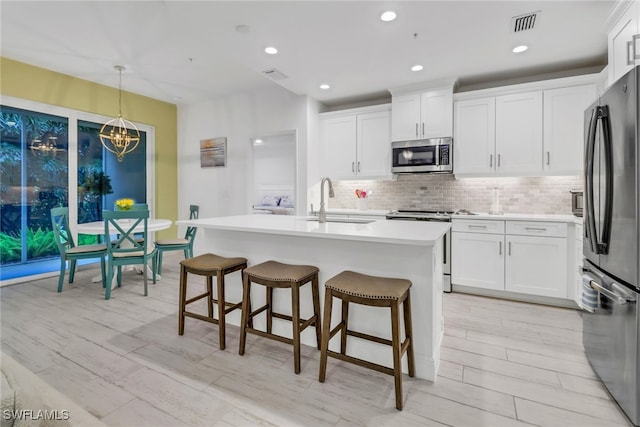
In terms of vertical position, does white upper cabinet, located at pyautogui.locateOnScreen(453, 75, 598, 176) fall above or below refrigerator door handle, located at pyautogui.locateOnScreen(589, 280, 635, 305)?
above

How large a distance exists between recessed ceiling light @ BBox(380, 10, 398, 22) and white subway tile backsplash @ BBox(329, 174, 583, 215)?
2359mm

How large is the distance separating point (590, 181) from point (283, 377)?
7.76ft

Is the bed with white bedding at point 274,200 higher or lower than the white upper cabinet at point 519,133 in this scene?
lower

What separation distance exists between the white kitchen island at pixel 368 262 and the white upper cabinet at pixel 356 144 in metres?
2.53

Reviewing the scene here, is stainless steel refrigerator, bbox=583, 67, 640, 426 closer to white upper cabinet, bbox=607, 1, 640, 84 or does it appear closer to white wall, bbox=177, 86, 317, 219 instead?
white upper cabinet, bbox=607, 1, 640, 84

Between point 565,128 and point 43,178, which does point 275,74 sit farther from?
point 43,178

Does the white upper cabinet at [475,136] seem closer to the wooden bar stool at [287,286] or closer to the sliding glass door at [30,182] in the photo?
the wooden bar stool at [287,286]

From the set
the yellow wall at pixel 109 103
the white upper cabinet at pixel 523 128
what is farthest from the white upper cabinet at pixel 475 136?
the yellow wall at pixel 109 103

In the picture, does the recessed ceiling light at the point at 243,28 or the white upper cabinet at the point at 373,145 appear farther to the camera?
the white upper cabinet at the point at 373,145

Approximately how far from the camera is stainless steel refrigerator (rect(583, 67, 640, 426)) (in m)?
1.56

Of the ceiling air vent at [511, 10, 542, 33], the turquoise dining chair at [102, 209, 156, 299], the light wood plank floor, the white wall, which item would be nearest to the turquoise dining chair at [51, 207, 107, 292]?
the turquoise dining chair at [102, 209, 156, 299]

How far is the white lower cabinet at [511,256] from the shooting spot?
330cm

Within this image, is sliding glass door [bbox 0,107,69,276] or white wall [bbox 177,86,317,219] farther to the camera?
white wall [bbox 177,86,317,219]

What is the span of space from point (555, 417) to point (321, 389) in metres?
1.28
